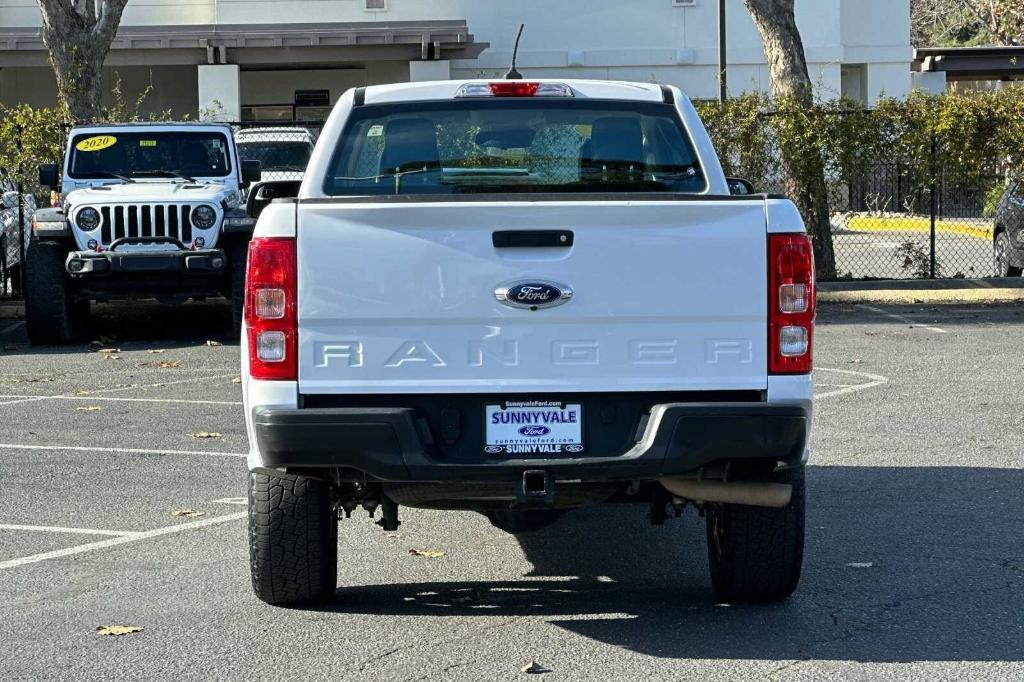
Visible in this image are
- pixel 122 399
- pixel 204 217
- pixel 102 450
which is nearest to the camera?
pixel 102 450

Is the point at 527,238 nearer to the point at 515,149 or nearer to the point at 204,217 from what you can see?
the point at 515,149

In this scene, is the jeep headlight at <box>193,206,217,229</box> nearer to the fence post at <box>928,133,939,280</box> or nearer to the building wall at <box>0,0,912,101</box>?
the fence post at <box>928,133,939,280</box>

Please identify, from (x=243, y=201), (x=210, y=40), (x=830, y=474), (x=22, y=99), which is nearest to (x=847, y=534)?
(x=830, y=474)

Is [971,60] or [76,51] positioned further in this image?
[971,60]

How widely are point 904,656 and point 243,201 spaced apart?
37.1 ft

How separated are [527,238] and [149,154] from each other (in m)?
11.1

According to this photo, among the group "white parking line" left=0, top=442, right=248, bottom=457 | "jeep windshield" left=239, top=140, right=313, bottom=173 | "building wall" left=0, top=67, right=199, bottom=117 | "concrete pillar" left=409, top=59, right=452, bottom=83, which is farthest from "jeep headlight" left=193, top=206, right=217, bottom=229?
"building wall" left=0, top=67, right=199, bottom=117

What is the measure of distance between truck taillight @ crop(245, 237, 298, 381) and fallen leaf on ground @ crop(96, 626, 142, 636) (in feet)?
3.49

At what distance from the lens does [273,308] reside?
17.2ft

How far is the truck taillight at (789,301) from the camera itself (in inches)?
209

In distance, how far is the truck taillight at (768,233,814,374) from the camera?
17.4 feet

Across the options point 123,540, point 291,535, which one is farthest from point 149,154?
point 291,535

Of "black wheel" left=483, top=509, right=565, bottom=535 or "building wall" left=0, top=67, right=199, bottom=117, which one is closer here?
"black wheel" left=483, top=509, right=565, bottom=535

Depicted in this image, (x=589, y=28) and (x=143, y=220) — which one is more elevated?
(x=589, y=28)
